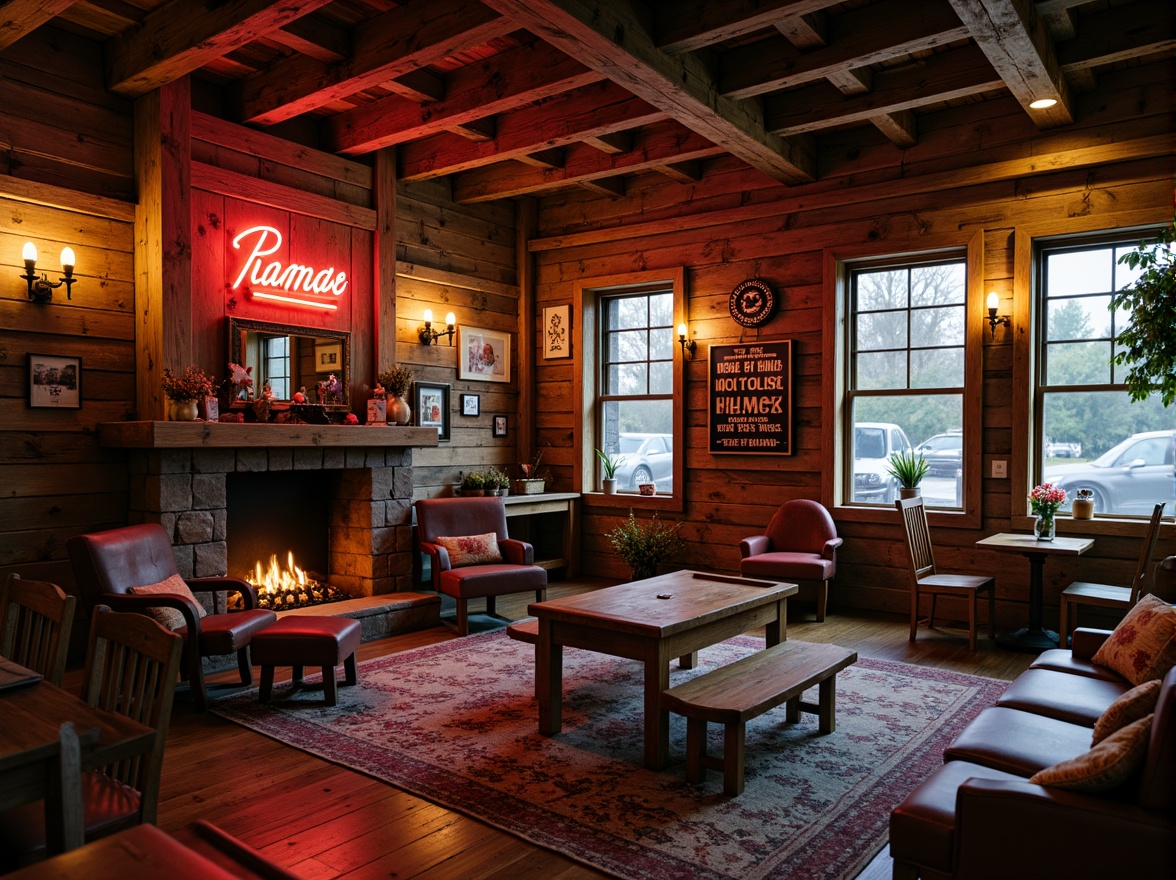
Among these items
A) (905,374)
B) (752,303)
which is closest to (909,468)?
(905,374)

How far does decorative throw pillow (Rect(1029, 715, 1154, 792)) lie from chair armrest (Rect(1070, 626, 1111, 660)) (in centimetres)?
173

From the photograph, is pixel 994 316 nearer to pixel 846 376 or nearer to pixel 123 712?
pixel 846 376

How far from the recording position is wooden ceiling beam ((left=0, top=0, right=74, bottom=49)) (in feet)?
12.1

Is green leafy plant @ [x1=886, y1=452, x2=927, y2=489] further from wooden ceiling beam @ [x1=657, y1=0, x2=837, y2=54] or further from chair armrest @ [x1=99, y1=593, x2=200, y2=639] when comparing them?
chair armrest @ [x1=99, y1=593, x2=200, y2=639]

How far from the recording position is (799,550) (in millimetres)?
6113

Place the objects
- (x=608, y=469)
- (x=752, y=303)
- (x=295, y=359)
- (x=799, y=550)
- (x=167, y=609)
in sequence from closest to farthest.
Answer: (x=167, y=609) < (x=295, y=359) < (x=799, y=550) < (x=752, y=303) < (x=608, y=469)

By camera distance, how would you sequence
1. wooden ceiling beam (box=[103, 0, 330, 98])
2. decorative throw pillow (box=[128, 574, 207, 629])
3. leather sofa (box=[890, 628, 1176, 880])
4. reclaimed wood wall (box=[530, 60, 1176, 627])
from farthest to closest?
reclaimed wood wall (box=[530, 60, 1176, 627])
decorative throw pillow (box=[128, 574, 207, 629])
wooden ceiling beam (box=[103, 0, 330, 98])
leather sofa (box=[890, 628, 1176, 880])

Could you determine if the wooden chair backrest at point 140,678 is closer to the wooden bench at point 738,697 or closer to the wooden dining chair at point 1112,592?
the wooden bench at point 738,697

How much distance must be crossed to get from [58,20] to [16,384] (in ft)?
6.67

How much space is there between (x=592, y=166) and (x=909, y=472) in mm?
3304

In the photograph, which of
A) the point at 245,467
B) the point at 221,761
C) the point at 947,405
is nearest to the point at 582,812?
the point at 221,761

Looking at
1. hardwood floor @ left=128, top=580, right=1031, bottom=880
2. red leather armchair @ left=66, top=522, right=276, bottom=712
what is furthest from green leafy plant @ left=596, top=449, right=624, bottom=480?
hardwood floor @ left=128, top=580, right=1031, bottom=880

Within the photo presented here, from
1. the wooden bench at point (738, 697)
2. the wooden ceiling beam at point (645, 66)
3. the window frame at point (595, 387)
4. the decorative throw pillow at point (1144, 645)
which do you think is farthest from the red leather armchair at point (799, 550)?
the wooden ceiling beam at point (645, 66)

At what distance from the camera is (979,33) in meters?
3.95
